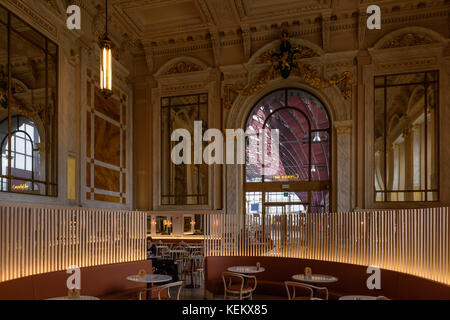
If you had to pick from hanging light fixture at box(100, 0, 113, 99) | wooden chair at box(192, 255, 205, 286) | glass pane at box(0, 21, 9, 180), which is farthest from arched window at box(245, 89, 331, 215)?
hanging light fixture at box(100, 0, 113, 99)

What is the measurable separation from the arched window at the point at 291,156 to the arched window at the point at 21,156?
6.80 m

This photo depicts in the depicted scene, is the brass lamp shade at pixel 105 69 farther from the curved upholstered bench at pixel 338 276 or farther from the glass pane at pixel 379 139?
the glass pane at pixel 379 139

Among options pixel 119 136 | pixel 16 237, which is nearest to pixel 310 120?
pixel 119 136

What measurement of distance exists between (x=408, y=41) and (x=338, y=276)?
7927mm

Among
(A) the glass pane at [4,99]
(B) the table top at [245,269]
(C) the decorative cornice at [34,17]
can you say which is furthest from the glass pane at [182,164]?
(A) the glass pane at [4,99]

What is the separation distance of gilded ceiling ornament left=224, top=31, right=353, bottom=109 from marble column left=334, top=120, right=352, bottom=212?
1.08m

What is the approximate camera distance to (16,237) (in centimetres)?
491

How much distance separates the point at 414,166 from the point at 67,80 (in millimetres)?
10416

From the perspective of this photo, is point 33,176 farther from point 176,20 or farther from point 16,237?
point 176,20

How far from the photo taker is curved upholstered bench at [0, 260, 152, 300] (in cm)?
472

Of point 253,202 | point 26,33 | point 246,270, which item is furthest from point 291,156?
point 26,33

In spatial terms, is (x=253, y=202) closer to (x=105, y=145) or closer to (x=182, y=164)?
(x=182, y=164)

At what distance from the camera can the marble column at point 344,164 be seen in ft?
36.5

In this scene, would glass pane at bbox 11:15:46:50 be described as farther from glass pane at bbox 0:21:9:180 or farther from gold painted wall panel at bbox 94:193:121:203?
gold painted wall panel at bbox 94:193:121:203
